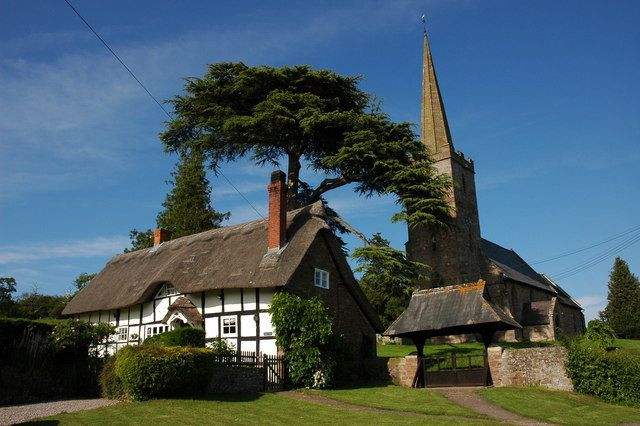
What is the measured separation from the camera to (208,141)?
109 ft

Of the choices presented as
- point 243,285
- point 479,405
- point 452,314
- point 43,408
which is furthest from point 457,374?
point 43,408

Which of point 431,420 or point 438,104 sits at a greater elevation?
point 438,104

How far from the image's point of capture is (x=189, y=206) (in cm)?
5056

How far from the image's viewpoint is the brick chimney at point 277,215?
2480cm

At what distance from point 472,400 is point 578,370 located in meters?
4.50

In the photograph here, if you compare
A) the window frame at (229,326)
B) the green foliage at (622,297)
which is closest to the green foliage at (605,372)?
the window frame at (229,326)

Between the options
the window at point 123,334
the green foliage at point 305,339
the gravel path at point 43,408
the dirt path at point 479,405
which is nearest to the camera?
the gravel path at point 43,408

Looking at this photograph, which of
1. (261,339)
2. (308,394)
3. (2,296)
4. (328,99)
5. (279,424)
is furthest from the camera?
(2,296)

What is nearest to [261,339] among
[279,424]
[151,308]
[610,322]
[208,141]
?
[151,308]

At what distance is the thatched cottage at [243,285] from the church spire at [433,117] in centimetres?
2715

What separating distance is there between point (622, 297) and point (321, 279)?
60208 millimetres

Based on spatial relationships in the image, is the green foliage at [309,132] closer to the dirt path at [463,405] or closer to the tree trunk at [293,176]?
the tree trunk at [293,176]

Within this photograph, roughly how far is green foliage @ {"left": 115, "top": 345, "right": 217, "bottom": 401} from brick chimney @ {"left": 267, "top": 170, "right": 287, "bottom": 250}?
813 centimetres

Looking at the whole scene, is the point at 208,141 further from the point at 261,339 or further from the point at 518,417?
the point at 518,417
